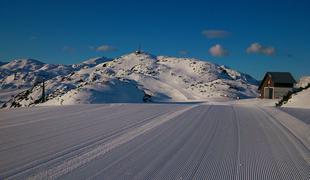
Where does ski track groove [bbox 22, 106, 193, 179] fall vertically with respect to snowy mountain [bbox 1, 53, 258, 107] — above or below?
below

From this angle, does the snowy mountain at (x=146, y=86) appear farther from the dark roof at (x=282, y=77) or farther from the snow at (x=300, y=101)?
the snow at (x=300, y=101)

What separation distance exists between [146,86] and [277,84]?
31309 millimetres

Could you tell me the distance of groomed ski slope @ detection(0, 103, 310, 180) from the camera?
6.59m

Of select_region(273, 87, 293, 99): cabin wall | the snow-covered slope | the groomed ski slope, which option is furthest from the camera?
the snow-covered slope

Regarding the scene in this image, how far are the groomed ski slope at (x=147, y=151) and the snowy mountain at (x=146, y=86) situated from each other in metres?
25.5

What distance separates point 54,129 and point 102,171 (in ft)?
17.9

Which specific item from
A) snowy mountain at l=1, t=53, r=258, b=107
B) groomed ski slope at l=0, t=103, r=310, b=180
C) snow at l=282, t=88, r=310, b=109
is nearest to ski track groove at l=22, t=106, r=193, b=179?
groomed ski slope at l=0, t=103, r=310, b=180

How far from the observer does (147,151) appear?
8.40 m

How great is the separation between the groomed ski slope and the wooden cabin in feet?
150

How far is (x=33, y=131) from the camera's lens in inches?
429

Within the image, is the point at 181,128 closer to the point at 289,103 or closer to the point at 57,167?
the point at 57,167

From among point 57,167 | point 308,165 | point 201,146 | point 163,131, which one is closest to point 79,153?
point 57,167

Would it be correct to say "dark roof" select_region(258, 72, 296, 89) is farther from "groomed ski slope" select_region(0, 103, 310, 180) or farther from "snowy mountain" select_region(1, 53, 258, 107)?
"groomed ski slope" select_region(0, 103, 310, 180)

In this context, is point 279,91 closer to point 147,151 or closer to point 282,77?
point 282,77
